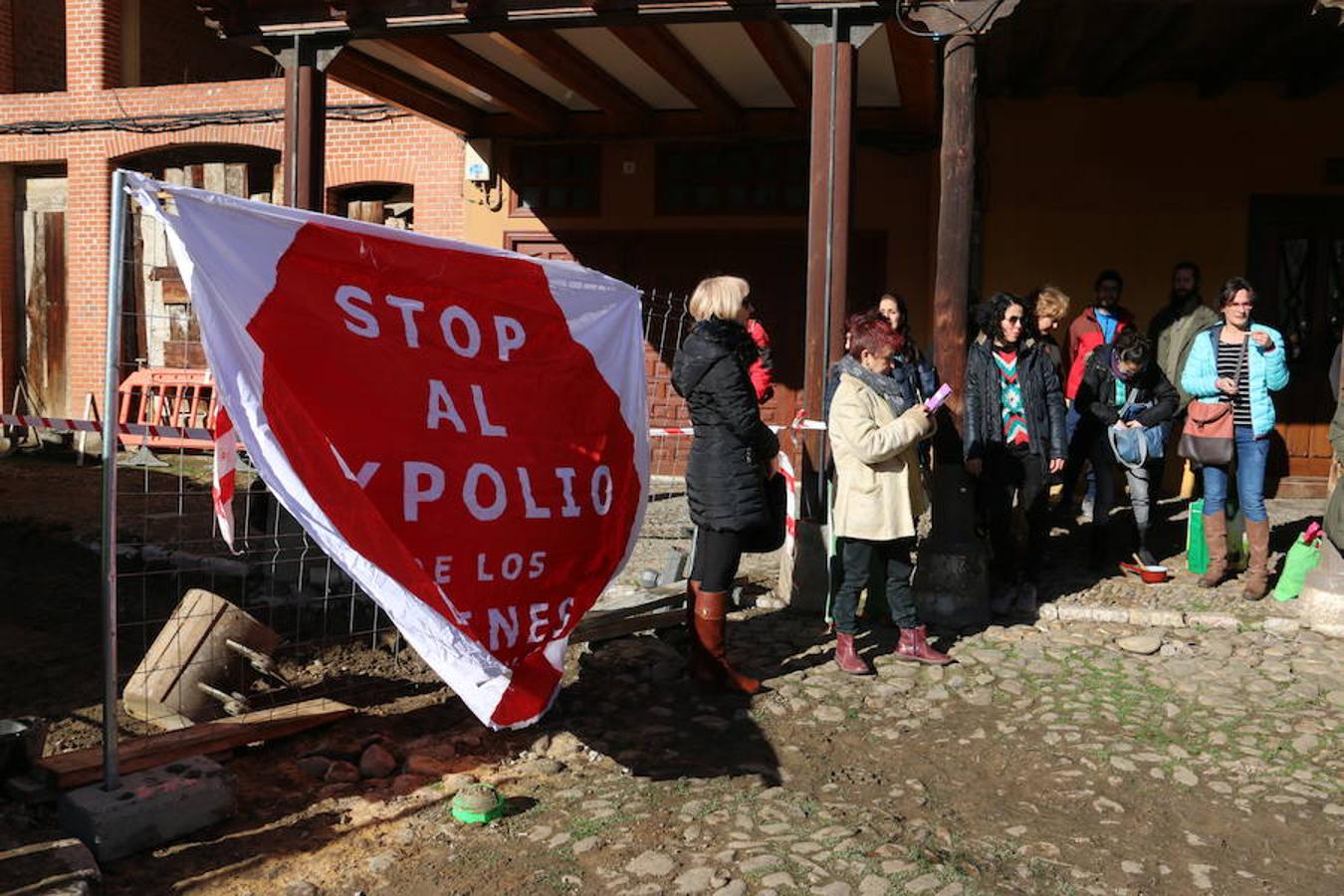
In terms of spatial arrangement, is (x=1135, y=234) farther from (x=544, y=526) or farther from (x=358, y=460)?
(x=358, y=460)

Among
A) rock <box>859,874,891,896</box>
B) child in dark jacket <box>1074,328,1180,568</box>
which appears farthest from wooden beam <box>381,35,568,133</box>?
rock <box>859,874,891,896</box>

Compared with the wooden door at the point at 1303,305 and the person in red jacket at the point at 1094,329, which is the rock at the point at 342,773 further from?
the wooden door at the point at 1303,305

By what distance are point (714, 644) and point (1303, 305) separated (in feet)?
24.7

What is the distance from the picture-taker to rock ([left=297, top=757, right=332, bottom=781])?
4363 millimetres

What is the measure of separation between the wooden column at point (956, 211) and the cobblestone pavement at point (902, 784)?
1632mm

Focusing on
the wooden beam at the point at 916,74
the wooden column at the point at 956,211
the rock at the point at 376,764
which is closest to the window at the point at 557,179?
the wooden beam at the point at 916,74

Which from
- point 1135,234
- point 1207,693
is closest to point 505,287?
point 1207,693

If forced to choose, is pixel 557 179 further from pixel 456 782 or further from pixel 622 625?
pixel 456 782

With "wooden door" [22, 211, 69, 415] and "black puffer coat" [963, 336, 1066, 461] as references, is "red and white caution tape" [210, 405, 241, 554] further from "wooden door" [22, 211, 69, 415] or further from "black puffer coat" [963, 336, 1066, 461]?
"wooden door" [22, 211, 69, 415]

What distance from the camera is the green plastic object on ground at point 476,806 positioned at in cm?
393

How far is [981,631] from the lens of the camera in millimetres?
6215

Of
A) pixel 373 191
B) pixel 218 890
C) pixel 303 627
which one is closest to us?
pixel 218 890

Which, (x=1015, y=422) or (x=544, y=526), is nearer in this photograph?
(x=544, y=526)

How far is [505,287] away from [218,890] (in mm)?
2356
